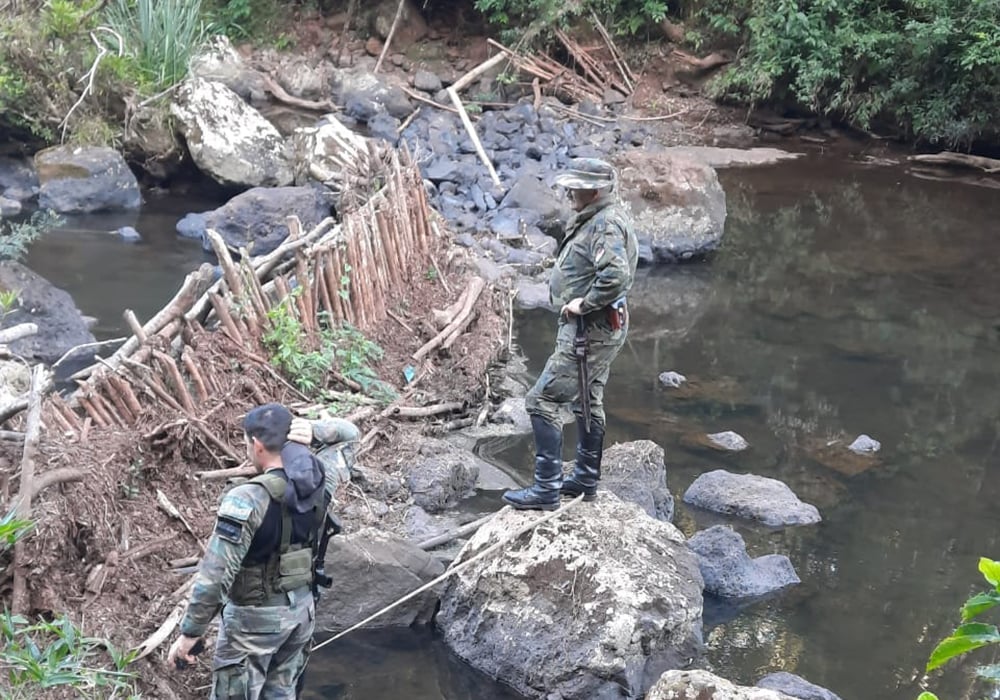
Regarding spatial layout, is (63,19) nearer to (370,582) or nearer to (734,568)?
(370,582)

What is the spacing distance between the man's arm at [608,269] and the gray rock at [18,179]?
11.9 m

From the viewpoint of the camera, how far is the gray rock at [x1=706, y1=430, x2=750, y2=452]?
30.4 ft

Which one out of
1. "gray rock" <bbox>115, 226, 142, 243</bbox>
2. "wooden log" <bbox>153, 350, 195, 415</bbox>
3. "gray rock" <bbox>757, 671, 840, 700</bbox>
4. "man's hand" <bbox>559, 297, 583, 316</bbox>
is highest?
"man's hand" <bbox>559, 297, 583, 316</bbox>

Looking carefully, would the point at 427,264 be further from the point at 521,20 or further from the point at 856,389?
the point at 521,20

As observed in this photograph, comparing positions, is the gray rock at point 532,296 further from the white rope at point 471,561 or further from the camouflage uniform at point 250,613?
the camouflage uniform at point 250,613

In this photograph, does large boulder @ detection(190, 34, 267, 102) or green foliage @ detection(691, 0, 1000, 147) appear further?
green foliage @ detection(691, 0, 1000, 147)

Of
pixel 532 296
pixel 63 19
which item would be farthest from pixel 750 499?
pixel 63 19

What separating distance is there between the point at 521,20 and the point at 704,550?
54.2ft

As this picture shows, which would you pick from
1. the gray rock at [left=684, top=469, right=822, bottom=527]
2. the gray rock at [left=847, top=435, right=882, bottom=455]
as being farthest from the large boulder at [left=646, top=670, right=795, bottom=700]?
the gray rock at [left=847, top=435, right=882, bottom=455]

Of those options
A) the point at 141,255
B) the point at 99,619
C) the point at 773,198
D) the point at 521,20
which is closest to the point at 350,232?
the point at 99,619

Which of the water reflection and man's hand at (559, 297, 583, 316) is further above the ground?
man's hand at (559, 297, 583, 316)

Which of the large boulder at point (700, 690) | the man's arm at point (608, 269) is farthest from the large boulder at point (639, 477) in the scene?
the large boulder at point (700, 690)

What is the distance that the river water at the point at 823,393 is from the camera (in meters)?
6.57

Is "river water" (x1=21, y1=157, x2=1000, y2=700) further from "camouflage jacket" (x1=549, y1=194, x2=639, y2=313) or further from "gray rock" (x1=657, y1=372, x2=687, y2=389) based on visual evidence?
"camouflage jacket" (x1=549, y1=194, x2=639, y2=313)
